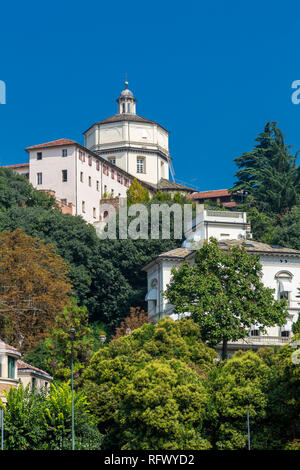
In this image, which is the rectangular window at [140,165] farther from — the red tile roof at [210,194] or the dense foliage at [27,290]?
the dense foliage at [27,290]

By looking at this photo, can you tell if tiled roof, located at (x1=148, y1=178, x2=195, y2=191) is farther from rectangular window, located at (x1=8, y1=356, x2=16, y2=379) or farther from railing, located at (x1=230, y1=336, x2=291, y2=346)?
rectangular window, located at (x1=8, y1=356, x2=16, y2=379)

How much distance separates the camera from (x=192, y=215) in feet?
295

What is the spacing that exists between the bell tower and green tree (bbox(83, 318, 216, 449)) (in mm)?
74022

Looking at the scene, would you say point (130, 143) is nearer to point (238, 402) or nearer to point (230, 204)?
point (230, 204)

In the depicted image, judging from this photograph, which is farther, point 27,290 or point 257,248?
point 257,248

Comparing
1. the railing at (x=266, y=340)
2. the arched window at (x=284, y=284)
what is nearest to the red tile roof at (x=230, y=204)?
the arched window at (x=284, y=284)

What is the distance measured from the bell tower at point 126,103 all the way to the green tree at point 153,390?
74.0 metres

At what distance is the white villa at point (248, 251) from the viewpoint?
7100cm

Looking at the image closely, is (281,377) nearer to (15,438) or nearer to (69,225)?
(15,438)

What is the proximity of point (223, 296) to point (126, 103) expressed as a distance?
69800 mm

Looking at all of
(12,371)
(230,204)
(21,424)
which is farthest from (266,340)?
(230,204)

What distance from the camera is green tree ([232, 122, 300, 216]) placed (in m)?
105

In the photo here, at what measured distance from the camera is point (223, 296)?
203 ft
